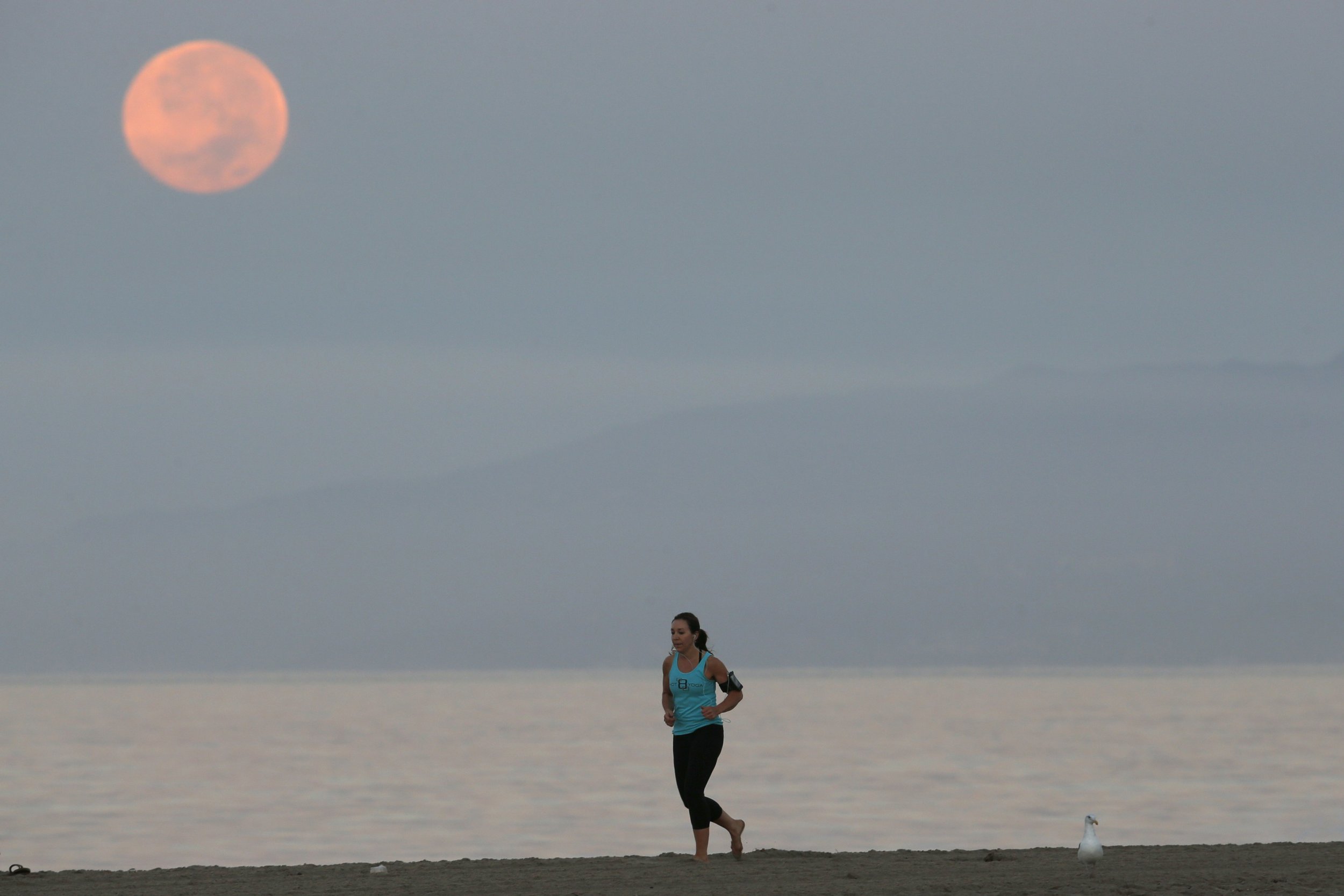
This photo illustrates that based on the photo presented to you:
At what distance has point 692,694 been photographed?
1521 centimetres

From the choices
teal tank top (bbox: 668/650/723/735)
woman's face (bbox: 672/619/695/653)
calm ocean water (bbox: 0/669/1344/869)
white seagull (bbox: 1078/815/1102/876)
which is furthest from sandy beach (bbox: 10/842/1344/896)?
calm ocean water (bbox: 0/669/1344/869)

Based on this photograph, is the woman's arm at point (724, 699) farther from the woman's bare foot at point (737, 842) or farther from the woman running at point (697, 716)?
the woman's bare foot at point (737, 842)

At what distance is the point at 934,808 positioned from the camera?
2608cm

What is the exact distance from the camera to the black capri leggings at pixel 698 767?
595 inches

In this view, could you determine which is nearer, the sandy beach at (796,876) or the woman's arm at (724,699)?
the sandy beach at (796,876)

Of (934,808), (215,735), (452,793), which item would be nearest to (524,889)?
(934,808)

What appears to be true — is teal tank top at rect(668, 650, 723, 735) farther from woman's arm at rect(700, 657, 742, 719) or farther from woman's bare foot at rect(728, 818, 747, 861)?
woman's bare foot at rect(728, 818, 747, 861)

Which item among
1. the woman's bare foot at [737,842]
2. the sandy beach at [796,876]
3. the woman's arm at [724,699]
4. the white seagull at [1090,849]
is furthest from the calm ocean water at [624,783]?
the white seagull at [1090,849]

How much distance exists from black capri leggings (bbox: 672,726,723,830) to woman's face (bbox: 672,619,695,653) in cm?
67

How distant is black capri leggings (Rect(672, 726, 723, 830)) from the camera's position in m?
15.1

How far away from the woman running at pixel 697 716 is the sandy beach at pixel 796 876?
38 cm

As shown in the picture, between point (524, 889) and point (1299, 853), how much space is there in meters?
6.41

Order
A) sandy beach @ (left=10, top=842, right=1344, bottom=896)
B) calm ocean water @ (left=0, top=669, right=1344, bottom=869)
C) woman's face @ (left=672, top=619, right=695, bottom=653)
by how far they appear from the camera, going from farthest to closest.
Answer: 1. calm ocean water @ (left=0, top=669, right=1344, bottom=869)
2. woman's face @ (left=672, top=619, right=695, bottom=653)
3. sandy beach @ (left=10, top=842, right=1344, bottom=896)

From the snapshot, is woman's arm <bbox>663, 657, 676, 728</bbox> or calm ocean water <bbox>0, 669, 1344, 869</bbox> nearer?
woman's arm <bbox>663, 657, 676, 728</bbox>
